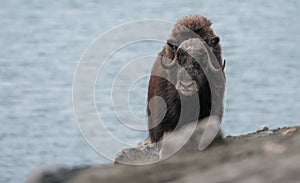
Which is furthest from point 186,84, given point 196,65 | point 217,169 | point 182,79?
point 217,169

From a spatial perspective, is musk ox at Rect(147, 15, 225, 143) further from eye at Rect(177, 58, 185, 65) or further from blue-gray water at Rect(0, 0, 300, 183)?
blue-gray water at Rect(0, 0, 300, 183)

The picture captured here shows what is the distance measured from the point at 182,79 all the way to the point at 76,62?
1493 cm

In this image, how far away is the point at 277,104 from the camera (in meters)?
18.6

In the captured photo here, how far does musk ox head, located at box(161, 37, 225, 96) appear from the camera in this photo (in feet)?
22.6

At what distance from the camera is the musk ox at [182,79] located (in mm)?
6934

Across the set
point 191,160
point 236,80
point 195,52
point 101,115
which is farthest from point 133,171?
point 236,80

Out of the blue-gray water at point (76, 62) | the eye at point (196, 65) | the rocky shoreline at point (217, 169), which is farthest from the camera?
the blue-gray water at point (76, 62)

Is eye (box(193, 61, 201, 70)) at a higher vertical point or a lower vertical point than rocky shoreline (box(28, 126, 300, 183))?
lower

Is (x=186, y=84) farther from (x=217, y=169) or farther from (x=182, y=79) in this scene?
(x=217, y=169)

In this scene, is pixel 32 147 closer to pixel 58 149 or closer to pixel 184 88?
pixel 58 149

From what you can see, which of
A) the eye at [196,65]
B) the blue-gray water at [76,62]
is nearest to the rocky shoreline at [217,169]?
the eye at [196,65]

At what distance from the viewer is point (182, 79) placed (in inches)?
274

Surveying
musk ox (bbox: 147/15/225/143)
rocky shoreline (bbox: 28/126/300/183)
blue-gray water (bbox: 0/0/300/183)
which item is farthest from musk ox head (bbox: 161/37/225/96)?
blue-gray water (bbox: 0/0/300/183)

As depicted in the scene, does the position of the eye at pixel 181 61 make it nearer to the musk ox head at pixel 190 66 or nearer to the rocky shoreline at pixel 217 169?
the musk ox head at pixel 190 66
